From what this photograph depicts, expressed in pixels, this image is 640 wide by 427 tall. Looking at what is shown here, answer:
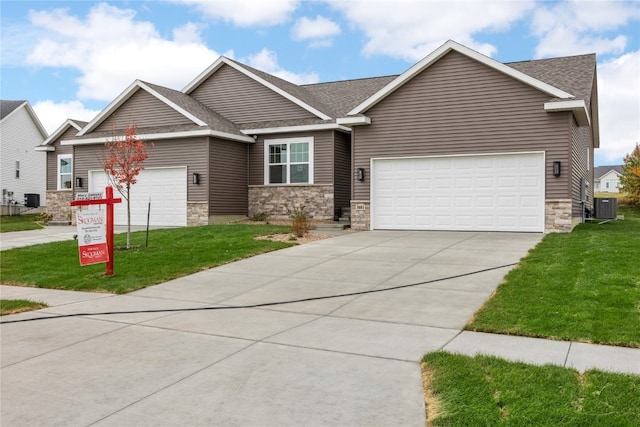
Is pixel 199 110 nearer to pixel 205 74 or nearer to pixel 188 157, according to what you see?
pixel 205 74

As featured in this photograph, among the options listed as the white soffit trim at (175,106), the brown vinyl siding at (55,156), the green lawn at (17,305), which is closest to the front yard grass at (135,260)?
the green lawn at (17,305)

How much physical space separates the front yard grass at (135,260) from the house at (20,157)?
2403cm

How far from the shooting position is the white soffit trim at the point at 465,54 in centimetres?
1477

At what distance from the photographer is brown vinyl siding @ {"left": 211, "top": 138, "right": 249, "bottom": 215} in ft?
66.0

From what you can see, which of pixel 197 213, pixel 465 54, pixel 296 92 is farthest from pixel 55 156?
pixel 465 54

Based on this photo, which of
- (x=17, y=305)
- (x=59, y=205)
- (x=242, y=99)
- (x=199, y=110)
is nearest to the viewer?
(x=17, y=305)

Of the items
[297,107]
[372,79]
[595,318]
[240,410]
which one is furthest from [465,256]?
[372,79]

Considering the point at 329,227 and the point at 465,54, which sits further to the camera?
the point at 329,227

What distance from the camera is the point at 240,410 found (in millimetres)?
3896

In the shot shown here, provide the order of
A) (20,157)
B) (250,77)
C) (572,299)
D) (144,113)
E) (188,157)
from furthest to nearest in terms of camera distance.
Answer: (20,157) → (250,77) → (144,113) → (188,157) → (572,299)

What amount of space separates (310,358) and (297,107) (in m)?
17.3

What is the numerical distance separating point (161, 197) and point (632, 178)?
103ft

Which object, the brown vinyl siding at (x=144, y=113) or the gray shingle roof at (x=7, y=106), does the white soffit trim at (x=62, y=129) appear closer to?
the brown vinyl siding at (x=144, y=113)

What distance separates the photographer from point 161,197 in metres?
21.1
